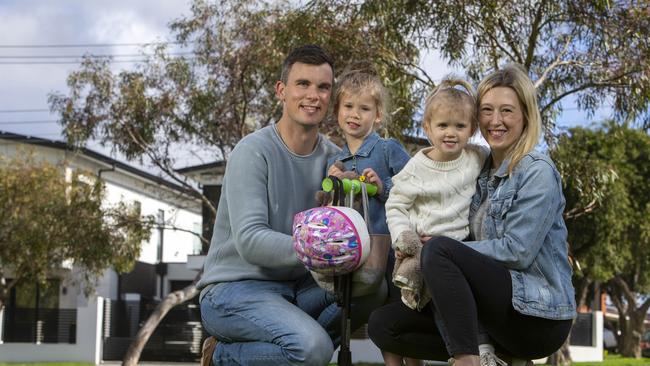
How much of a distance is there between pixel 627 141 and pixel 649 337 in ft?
38.2

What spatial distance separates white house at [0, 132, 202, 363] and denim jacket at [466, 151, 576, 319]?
1581cm

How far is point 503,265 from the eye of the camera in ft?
12.0

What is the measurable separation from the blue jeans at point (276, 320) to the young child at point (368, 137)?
401mm

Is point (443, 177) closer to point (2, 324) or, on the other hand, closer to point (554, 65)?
point (554, 65)

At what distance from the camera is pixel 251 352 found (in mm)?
3961

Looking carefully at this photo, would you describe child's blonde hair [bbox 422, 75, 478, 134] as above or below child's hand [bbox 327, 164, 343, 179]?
above

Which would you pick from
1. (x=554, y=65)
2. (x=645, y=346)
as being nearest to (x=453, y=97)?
(x=554, y=65)

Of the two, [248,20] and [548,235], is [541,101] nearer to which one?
[248,20]

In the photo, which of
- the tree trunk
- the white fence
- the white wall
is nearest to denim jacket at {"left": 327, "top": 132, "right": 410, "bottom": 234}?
the tree trunk

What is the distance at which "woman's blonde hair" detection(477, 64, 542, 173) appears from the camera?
3824mm

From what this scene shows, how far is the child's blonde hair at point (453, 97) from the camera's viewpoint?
3.96 m

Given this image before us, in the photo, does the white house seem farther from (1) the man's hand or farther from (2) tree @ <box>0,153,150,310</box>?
(1) the man's hand

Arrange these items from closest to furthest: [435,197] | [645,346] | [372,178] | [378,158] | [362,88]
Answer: [435,197] < [372,178] < [378,158] < [362,88] < [645,346]

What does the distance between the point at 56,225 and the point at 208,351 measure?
17.2 m
